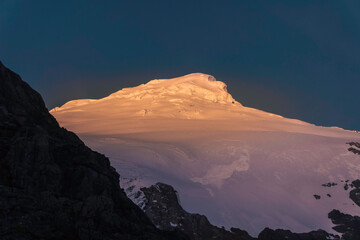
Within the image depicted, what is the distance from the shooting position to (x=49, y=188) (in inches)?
1284

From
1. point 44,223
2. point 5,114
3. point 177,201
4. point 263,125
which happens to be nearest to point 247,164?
point 177,201

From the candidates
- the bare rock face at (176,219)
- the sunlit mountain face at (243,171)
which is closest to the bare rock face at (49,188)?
A: the bare rock face at (176,219)

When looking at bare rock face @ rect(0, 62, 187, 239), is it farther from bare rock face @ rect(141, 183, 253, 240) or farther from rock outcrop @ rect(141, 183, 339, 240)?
rock outcrop @ rect(141, 183, 339, 240)

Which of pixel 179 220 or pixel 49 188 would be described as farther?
pixel 179 220

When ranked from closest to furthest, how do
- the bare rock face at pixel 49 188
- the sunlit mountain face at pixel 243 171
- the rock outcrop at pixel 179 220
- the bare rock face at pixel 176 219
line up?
1. the bare rock face at pixel 49 188
2. the bare rock face at pixel 176 219
3. the rock outcrop at pixel 179 220
4. the sunlit mountain face at pixel 243 171

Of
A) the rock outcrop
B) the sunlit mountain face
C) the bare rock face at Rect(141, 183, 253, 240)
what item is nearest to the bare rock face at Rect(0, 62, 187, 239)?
the bare rock face at Rect(141, 183, 253, 240)

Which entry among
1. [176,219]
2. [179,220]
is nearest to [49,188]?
[176,219]

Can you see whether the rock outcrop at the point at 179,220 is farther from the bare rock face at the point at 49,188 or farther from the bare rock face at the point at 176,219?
the bare rock face at the point at 49,188

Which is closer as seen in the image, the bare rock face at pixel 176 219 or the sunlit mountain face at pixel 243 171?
the bare rock face at pixel 176 219

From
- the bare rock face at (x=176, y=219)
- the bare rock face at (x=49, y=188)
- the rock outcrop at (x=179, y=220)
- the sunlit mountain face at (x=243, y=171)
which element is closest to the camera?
the bare rock face at (x=49, y=188)

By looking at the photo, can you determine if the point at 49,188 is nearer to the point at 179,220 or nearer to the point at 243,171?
the point at 179,220

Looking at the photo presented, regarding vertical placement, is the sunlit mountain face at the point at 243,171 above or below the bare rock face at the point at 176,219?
above

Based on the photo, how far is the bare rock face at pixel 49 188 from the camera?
26812mm

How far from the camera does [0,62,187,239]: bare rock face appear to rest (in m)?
26.8
